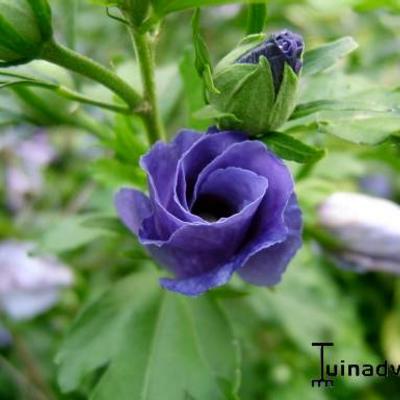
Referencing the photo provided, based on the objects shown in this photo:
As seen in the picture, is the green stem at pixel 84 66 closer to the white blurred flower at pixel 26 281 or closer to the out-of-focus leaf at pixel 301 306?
the out-of-focus leaf at pixel 301 306

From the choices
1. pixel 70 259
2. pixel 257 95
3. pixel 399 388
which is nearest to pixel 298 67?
pixel 257 95

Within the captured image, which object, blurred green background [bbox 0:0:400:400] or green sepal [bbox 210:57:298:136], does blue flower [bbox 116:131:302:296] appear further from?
blurred green background [bbox 0:0:400:400]

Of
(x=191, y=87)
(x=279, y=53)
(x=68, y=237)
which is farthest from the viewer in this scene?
(x=68, y=237)

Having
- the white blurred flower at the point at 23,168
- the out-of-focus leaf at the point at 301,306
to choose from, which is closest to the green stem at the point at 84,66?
the out-of-focus leaf at the point at 301,306

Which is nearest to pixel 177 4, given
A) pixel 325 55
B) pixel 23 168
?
pixel 325 55

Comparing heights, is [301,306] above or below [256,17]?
below

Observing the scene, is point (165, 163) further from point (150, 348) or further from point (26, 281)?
point (26, 281)
